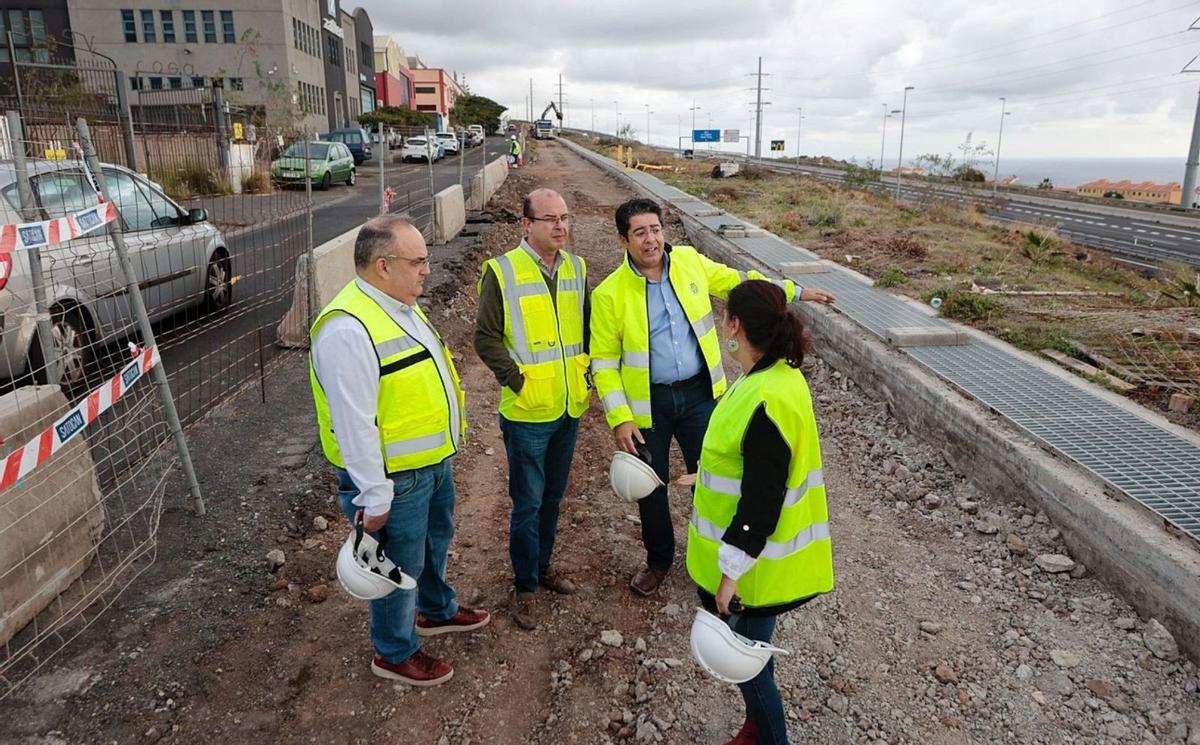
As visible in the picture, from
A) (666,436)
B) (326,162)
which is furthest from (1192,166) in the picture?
(666,436)

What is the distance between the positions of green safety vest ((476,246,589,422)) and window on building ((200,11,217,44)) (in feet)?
162

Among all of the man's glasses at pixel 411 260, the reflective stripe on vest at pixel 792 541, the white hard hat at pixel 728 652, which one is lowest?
the white hard hat at pixel 728 652

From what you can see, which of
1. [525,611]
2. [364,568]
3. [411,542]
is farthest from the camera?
[525,611]

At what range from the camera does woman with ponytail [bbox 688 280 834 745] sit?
94.8 inches

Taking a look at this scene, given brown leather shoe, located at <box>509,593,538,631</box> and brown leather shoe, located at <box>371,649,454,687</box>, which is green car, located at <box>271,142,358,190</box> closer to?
brown leather shoe, located at <box>509,593,538,631</box>

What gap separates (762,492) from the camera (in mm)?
2404

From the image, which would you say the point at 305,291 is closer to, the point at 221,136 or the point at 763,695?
the point at 763,695

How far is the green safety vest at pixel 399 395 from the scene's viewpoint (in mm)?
2725

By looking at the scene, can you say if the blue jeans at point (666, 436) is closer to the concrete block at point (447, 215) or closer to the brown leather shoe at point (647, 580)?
the brown leather shoe at point (647, 580)

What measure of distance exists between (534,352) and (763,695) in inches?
66.3

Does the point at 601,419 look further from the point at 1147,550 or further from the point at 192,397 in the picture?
the point at 1147,550

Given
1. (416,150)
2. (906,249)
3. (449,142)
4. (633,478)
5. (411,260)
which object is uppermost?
(449,142)

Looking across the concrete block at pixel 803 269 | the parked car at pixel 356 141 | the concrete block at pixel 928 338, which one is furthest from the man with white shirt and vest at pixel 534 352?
the parked car at pixel 356 141

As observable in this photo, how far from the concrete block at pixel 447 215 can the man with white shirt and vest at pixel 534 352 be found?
978cm
